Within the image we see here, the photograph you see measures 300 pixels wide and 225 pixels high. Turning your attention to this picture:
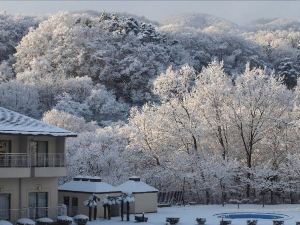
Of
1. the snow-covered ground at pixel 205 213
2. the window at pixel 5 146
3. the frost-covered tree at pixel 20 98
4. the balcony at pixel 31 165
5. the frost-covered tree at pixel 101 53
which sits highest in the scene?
the frost-covered tree at pixel 101 53

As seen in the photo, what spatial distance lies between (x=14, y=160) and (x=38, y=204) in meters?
2.90

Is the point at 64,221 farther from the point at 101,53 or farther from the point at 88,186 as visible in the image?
the point at 101,53

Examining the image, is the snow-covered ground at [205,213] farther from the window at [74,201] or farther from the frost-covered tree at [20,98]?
the frost-covered tree at [20,98]

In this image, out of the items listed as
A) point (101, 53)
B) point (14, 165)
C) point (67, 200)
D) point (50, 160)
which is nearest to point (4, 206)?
point (14, 165)

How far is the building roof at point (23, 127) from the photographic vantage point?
28.6m

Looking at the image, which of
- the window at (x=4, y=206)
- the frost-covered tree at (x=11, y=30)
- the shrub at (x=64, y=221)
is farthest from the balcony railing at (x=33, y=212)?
the frost-covered tree at (x=11, y=30)

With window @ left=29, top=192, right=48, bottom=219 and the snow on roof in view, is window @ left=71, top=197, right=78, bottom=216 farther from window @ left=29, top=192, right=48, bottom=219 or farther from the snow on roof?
window @ left=29, top=192, right=48, bottom=219

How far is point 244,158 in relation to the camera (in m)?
48.6

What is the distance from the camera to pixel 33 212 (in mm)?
29750

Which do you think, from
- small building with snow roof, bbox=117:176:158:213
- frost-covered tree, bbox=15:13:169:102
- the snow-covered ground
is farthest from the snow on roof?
frost-covered tree, bbox=15:13:169:102

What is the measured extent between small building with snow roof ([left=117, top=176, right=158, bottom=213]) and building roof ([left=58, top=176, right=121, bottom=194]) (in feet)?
5.05

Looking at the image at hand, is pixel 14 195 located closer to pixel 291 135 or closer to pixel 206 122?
pixel 206 122

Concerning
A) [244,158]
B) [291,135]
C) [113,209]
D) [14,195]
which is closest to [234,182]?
[244,158]

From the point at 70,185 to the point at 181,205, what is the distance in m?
11.3
